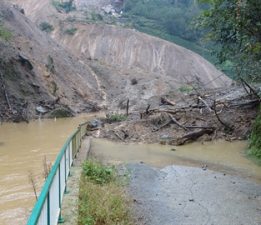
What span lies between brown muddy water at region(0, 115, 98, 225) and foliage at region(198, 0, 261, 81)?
673cm

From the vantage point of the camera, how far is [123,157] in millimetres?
15523

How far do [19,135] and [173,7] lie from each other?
7461 centimetres

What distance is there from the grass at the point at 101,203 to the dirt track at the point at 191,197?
431 millimetres

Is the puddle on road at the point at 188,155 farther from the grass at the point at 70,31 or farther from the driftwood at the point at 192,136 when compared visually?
the grass at the point at 70,31

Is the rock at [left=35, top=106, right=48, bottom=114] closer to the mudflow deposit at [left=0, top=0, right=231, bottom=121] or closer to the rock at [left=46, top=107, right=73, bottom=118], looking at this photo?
the mudflow deposit at [left=0, top=0, right=231, bottom=121]

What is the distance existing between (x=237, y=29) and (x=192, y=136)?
25.4 feet

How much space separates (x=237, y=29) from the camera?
11.8 metres

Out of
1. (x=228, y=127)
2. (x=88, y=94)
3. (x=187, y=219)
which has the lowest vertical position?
(x=88, y=94)

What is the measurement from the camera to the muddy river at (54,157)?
11134 millimetres

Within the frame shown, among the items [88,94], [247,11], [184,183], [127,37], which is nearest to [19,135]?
[184,183]

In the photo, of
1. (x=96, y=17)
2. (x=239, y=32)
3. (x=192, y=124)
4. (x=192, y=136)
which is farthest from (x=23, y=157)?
(x=96, y=17)

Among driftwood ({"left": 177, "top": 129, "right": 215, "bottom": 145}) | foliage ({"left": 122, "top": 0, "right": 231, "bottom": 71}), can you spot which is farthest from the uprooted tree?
foliage ({"left": 122, "top": 0, "right": 231, "bottom": 71})

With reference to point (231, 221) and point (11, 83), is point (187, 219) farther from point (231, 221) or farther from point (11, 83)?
point (11, 83)

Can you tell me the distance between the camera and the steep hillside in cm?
3309
